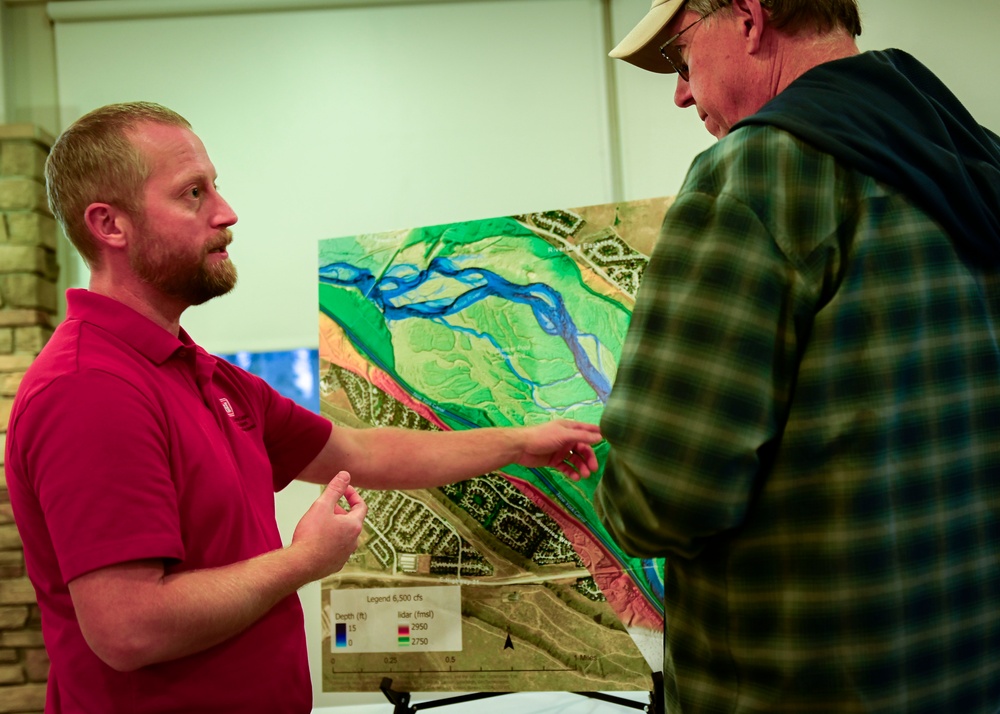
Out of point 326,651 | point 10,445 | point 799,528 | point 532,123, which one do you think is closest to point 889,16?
point 532,123

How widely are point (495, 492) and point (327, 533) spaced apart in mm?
825

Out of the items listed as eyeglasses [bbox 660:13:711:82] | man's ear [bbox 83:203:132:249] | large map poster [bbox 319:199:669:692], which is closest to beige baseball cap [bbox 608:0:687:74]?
eyeglasses [bbox 660:13:711:82]

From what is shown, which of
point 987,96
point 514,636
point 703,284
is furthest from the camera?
point 987,96

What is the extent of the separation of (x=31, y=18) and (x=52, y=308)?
111 centimetres

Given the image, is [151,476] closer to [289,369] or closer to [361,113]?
[289,369]

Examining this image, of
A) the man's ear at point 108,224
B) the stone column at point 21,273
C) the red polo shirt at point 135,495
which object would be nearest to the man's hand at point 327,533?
the red polo shirt at point 135,495

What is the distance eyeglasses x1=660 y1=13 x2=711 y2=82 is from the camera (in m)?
1.32

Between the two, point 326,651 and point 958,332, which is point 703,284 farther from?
point 326,651

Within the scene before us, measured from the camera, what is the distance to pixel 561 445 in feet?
6.52

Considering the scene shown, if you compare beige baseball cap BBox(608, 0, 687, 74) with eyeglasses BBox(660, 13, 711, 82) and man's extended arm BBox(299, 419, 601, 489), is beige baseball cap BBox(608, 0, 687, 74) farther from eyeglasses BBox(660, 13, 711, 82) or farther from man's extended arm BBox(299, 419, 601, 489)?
man's extended arm BBox(299, 419, 601, 489)

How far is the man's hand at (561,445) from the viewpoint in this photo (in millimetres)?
1980

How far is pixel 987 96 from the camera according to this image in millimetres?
2607

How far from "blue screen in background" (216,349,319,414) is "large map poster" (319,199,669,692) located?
2.86ft

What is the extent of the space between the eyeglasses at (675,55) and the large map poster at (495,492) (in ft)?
2.27
